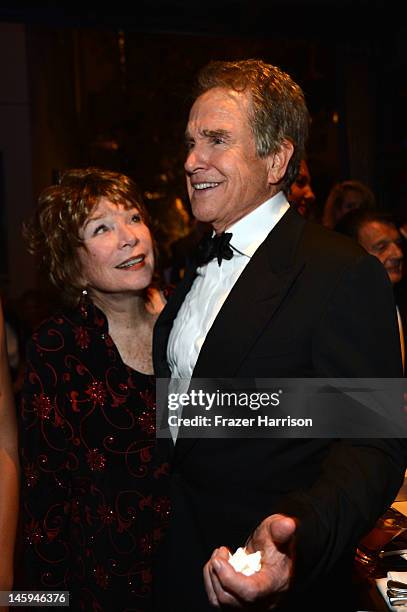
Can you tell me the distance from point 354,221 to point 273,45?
13.3ft

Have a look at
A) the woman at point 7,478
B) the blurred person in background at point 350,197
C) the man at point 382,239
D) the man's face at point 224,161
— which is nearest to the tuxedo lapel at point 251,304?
the man's face at point 224,161

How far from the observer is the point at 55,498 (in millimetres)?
2348

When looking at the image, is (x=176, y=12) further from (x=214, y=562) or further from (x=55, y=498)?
(x=214, y=562)

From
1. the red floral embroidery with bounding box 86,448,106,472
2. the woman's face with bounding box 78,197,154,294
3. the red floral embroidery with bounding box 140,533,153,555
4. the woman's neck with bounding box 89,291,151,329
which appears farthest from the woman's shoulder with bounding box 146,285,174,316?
the red floral embroidery with bounding box 140,533,153,555

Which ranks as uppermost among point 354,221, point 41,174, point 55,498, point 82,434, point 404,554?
point 41,174

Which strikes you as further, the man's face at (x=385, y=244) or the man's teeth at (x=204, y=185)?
the man's face at (x=385, y=244)

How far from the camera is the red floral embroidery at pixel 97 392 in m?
2.35

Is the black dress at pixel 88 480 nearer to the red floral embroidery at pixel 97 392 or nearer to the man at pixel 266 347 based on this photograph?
the red floral embroidery at pixel 97 392

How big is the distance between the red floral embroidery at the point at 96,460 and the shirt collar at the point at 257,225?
2.73 feet

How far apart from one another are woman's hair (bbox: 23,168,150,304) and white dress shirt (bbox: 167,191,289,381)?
529 mm

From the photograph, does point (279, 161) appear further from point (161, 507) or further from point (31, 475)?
point (31, 475)

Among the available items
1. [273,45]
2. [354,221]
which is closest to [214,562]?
[354,221]

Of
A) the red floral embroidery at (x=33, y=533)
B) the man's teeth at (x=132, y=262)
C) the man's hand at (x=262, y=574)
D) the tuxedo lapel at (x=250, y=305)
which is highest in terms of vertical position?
the man's teeth at (x=132, y=262)

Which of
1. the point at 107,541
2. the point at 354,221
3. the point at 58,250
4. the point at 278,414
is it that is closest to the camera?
the point at 278,414
